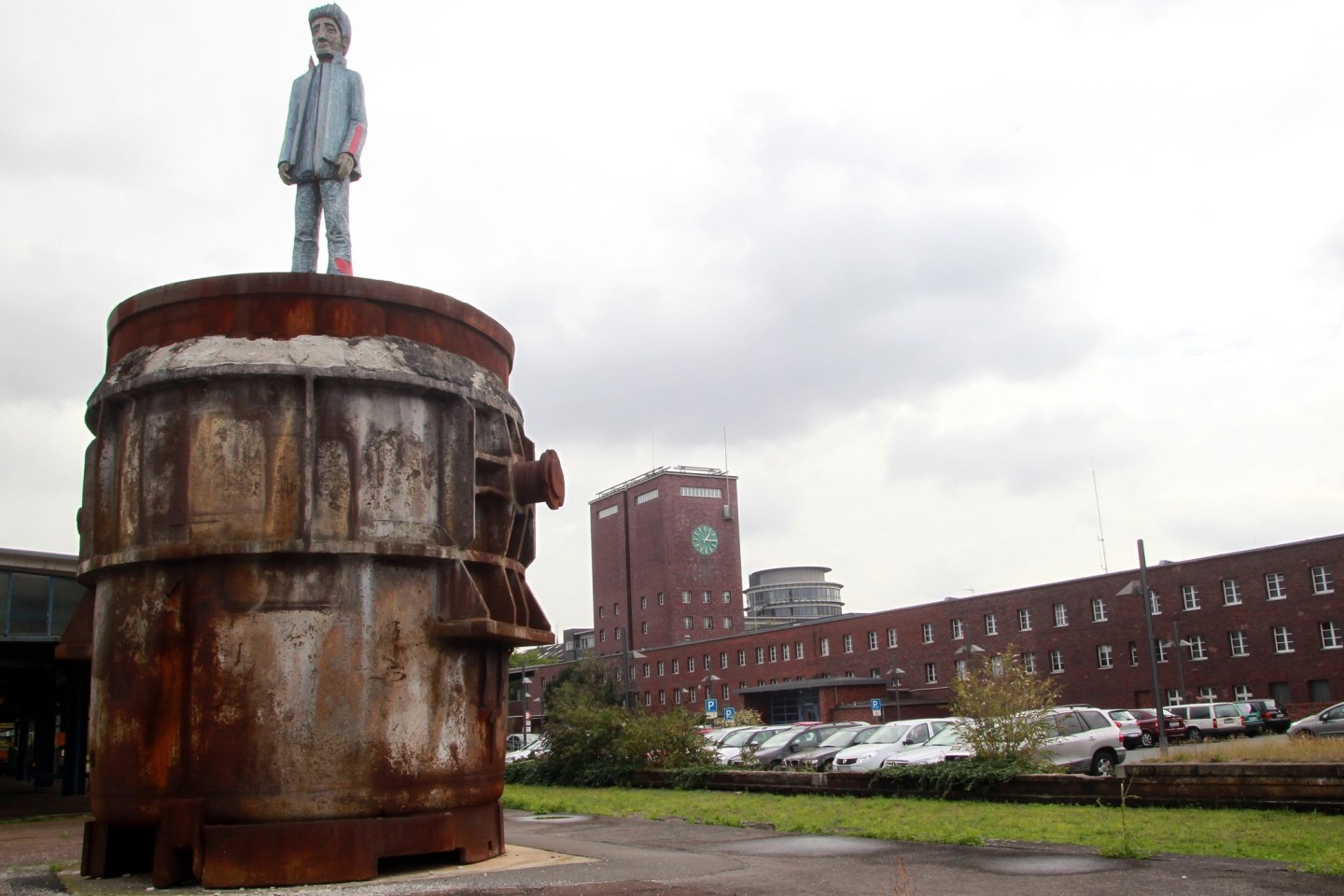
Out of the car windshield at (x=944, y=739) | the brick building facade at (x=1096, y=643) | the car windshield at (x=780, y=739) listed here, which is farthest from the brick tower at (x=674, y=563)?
the car windshield at (x=944, y=739)

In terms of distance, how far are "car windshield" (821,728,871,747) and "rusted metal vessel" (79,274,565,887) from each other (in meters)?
16.6

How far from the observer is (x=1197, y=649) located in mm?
50500

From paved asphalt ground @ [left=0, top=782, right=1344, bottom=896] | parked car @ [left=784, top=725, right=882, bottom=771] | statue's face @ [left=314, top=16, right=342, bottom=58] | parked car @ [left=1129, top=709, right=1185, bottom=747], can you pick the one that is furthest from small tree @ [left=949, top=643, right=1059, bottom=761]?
parked car @ [left=1129, top=709, right=1185, bottom=747]

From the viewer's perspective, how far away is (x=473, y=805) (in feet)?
32.9

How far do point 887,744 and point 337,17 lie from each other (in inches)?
711

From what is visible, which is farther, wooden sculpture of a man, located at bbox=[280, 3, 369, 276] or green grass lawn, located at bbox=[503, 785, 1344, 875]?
wooden sculpture of a man, located at bbox=[280, 3, 369, 276]

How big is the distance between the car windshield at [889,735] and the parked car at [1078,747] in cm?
243

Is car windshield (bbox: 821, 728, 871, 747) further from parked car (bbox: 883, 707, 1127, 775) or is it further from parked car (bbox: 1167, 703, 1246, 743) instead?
parked car (bbox: 1167, 703, 1246, 743)

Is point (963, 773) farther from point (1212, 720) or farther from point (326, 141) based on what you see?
point (1212, 720)

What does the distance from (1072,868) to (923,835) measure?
8.90 feet

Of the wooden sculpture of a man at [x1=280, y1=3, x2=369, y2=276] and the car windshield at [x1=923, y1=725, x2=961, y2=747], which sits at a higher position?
the wooden sculpture of a man at [x1=280, y1=3, x2=369, y2=276]

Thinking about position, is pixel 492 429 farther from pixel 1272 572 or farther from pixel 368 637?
pixel 1272 572

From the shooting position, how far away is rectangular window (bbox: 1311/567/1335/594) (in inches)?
1827

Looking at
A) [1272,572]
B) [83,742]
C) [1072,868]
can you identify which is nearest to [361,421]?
[1072,868]
